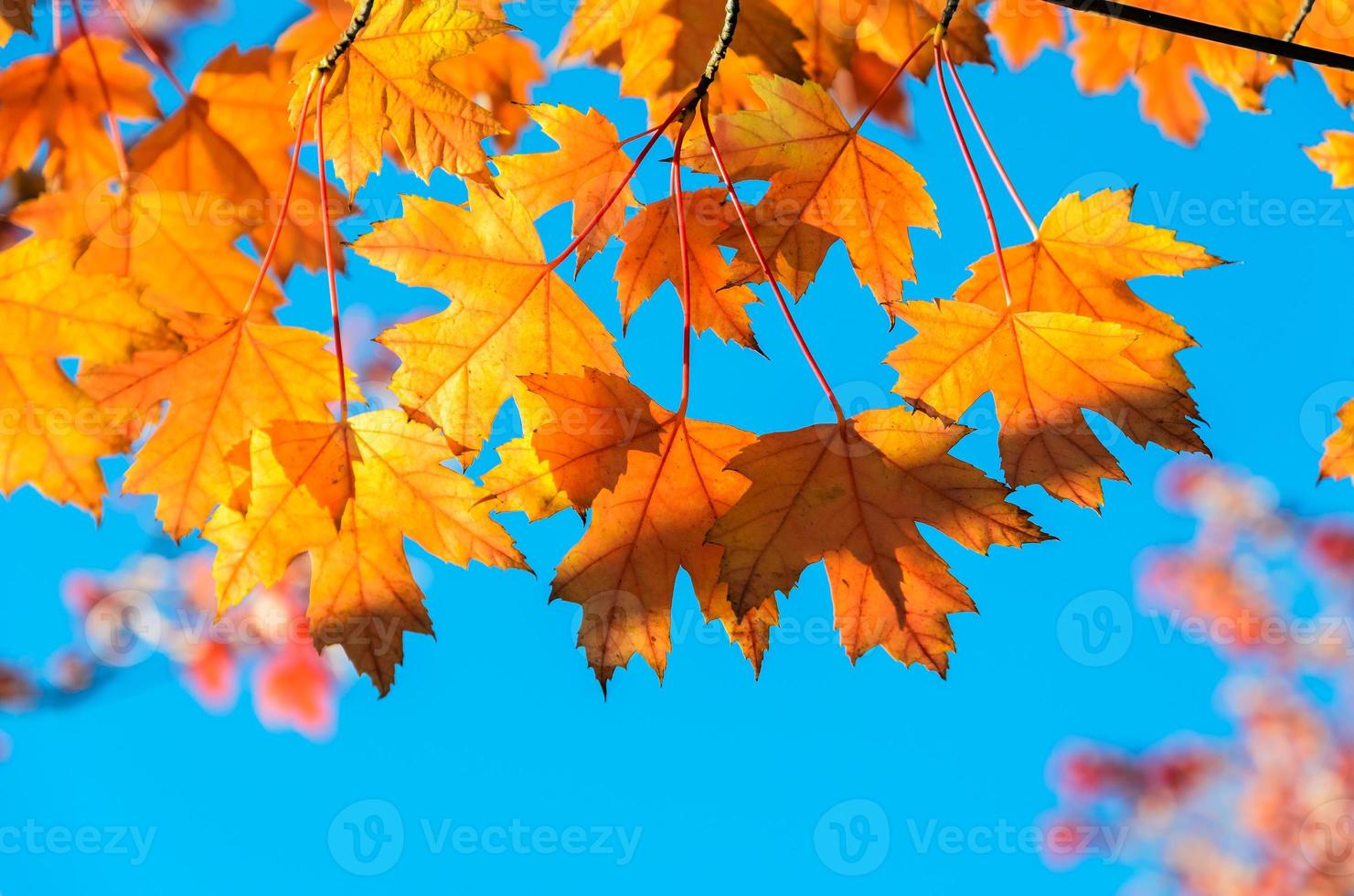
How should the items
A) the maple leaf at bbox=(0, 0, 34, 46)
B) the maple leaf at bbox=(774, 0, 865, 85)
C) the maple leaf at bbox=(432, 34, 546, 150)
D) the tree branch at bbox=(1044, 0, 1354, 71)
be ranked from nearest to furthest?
the tree branch at bbox=(1044, 0, 1354, 71), the maple leaf at bbox=(0, 0, 34, 46), the maple leaf at bbox=(774, 0, 865, 85), the maple leaf at bbox=(432, 34, 546, 150)

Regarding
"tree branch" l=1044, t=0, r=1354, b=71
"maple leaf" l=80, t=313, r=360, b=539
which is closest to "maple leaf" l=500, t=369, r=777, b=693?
"maple leaf" l=80, t=313, r=360, b=539

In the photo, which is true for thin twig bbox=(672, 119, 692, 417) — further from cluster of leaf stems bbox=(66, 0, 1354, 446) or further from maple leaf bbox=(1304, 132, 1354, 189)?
maple leaf bbox=(1304, 132, 1354, 189)

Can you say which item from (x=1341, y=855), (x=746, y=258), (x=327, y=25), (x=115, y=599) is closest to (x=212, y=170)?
(x=327, y=25)

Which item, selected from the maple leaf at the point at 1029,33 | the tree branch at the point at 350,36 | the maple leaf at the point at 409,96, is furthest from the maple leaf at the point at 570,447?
the maple leaf at the point at 1029,33

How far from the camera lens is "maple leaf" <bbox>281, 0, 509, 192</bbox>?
1454mm

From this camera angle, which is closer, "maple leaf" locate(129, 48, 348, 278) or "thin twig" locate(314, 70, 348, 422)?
"thin twig" locate(314, 70, 348, 422)

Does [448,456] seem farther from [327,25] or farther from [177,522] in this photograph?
[327,25]

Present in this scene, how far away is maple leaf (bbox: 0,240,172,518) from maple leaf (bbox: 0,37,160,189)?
3.26ft

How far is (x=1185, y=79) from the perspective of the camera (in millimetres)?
2859

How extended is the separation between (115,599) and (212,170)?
415 centimetres

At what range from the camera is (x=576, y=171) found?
1563 millimetres

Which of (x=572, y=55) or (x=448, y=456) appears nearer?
(x=448, y=456)

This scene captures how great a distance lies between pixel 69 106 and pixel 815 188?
1.76 meters

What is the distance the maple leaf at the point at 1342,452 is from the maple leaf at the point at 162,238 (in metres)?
1.92
